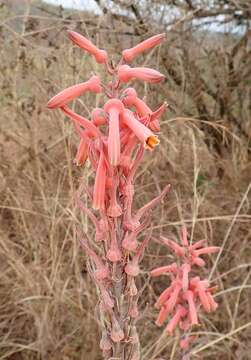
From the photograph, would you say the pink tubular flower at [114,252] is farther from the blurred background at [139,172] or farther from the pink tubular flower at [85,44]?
the blurred background at [139,172]

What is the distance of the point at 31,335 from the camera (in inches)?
147

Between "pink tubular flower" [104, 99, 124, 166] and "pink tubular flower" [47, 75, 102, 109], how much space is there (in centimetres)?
9

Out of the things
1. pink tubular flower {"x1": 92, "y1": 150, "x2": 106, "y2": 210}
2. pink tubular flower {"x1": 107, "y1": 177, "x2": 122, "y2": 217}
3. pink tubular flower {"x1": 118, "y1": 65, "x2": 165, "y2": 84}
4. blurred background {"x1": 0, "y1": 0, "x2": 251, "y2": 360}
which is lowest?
blurred background {"x1": 0, "y1": 0, "x2": 251, "y2": 360}

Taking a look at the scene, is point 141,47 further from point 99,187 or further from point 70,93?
point 99,187

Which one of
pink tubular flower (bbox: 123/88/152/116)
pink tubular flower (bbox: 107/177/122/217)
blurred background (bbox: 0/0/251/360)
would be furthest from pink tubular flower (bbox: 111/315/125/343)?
blurred background (bbox: 0/0/251/360)

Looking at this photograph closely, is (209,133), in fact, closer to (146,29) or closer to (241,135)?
(241,135)

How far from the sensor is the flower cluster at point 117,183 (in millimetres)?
Answer: 1399

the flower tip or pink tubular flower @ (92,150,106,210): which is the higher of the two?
the flower tip

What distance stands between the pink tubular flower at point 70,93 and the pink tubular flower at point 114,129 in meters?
0.09

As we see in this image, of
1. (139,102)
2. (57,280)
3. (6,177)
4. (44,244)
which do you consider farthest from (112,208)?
(6,177)

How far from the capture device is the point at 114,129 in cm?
132

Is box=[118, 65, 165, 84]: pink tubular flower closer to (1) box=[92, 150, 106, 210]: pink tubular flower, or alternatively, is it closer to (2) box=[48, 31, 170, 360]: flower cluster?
(2) box=[48, 31, 170, 360]: flower cluster

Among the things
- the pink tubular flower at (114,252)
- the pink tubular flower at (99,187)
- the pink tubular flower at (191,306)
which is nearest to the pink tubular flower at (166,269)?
the pink tubular flower at (191,306)

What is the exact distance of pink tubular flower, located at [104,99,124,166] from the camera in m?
1.30
